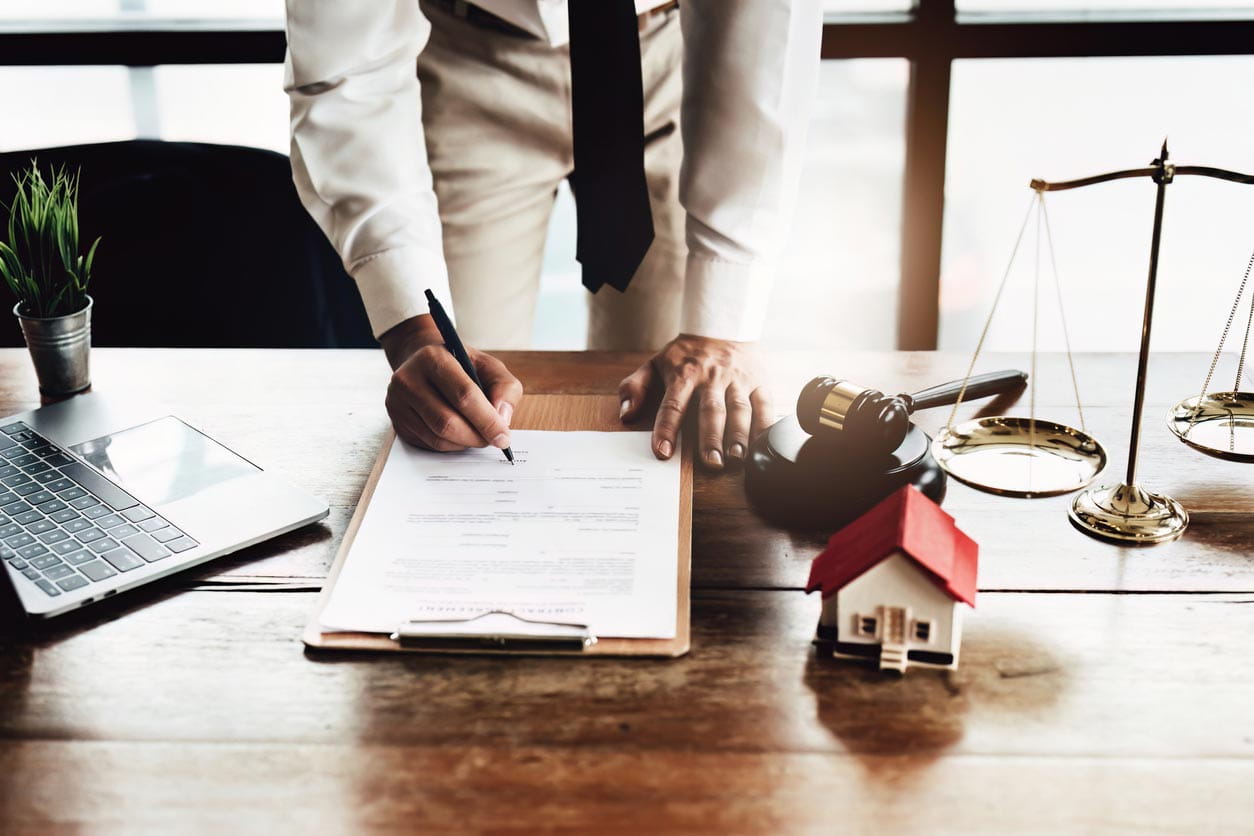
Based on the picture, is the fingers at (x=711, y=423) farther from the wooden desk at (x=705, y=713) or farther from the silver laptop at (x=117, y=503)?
the silver laptop at (x=117, y=503)

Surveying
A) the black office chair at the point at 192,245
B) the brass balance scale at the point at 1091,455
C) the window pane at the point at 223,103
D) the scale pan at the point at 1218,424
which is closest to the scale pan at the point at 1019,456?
the brass balance scale at the point at 1091,455

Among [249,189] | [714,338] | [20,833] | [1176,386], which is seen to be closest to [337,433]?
[714,338]

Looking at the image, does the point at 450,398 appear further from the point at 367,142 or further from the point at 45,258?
the point at 45,258

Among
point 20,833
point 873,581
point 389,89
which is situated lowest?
point 20,833

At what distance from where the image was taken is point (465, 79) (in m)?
1.71

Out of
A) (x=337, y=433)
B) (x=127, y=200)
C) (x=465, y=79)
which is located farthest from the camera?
(x=127, y=200)

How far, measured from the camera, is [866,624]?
0.85 metres

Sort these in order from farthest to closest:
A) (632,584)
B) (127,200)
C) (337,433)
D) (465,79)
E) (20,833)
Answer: (127,200) < (465,79) < (337,433) < (632,584) < (20,833)

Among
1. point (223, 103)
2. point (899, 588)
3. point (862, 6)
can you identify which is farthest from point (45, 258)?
point (862, 6)

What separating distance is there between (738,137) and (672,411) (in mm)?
463

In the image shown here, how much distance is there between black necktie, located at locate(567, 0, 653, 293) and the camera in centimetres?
145

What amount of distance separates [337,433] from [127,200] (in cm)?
94

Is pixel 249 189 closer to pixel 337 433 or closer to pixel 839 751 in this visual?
pixel 337 433

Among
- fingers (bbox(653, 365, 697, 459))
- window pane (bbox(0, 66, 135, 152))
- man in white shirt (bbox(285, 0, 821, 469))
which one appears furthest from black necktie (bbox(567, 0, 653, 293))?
window pane (bbox(0, 66, 135, 152))
